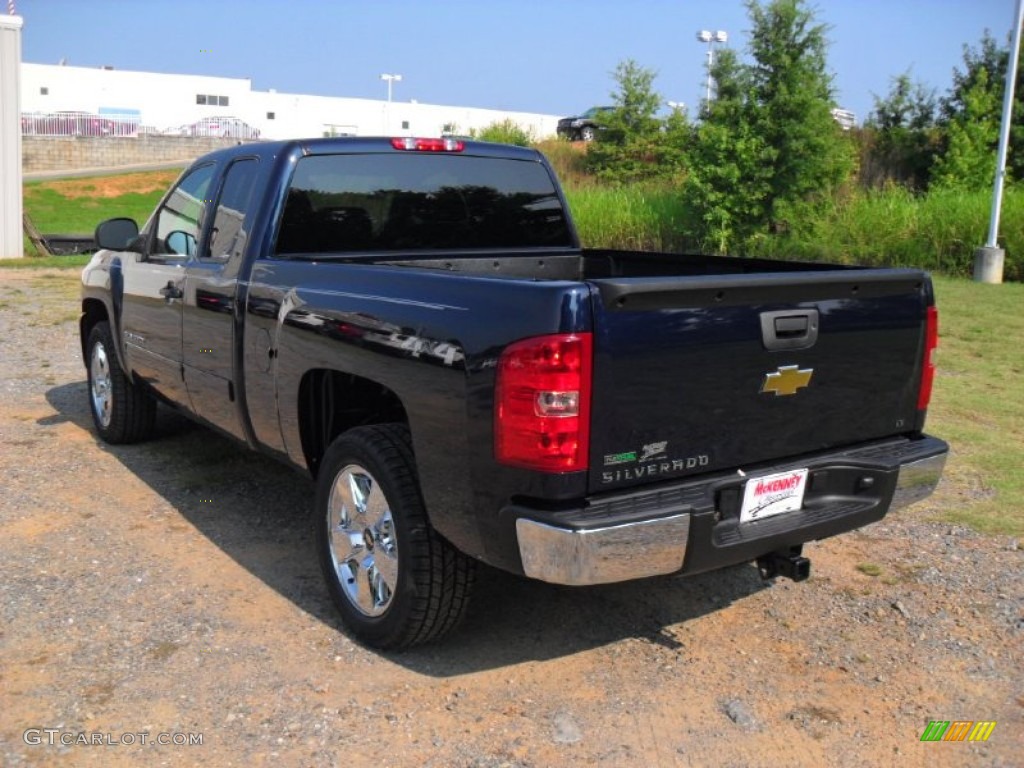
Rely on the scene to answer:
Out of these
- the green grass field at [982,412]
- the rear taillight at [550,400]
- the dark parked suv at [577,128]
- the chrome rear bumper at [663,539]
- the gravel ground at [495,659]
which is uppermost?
the dark parked suv at [577,128]

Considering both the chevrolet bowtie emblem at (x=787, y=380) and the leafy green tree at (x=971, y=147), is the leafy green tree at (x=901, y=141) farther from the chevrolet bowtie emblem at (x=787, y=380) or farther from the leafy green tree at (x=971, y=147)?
the chevrolet bowtie emblem at (x=787, y=380)

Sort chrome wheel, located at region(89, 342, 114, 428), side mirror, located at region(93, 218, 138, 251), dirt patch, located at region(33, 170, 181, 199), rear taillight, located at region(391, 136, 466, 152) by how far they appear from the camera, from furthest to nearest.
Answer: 1. dirt patch, located at region(33, 170, 181, 199)
2. chrome wheel, located at region(89, 342, 114, 428)
3. side mirror, located at region(93, 218, 138, 251)
4. rear taillight, located at region(391, 136, 466, 152)

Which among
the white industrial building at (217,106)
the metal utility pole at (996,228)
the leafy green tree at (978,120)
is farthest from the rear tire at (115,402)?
the white industrial building at (217,106)

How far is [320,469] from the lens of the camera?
13.1ft

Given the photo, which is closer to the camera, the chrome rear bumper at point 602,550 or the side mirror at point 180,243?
the chrome rear bumper at point 602,550

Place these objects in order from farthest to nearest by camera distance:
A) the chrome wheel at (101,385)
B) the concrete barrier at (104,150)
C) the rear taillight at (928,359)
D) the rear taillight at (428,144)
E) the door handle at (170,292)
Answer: the concrete barrier at (104,150) → the chrome wheel at (101,385) → the door handle at (170,292) → the rear taillight at (428,144) → the rear taillight at (928,359)

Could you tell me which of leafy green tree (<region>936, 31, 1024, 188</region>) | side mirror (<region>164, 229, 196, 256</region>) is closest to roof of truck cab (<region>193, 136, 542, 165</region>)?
side mirror (<region>164, 229, 196, 256</region>)

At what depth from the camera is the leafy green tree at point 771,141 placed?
19.8m

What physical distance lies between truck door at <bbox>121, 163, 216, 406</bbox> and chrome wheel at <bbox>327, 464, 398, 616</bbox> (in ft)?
5.56

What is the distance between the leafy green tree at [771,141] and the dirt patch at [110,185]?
24.4 metres

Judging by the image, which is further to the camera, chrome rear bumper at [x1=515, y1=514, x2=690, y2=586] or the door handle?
the door handle

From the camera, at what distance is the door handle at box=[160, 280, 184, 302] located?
5.11 m

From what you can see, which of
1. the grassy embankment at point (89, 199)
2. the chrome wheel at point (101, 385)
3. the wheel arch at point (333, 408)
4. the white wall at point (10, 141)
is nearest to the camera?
the wheel arch at point (333, 408)

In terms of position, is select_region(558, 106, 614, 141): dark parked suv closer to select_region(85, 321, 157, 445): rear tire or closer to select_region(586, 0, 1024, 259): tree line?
select_region(586, 0, 1024, 259): tree line
